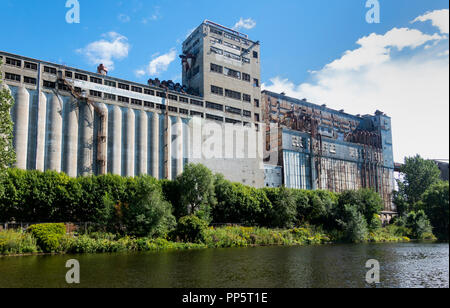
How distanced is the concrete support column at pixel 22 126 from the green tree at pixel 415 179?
8719cm

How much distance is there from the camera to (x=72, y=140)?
56.2 metres

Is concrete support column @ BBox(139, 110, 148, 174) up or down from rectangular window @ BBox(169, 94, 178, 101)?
down

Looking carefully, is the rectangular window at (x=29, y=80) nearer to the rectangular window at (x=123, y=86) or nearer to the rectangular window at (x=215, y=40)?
the rectangular window at (x=123, y=86)

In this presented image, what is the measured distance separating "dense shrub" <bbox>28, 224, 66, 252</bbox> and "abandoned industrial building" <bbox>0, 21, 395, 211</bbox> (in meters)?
19.7

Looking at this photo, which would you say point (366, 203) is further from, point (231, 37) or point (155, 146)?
point (231, 37)

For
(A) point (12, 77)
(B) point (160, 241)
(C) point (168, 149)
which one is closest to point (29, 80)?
(A) point (12, 77)

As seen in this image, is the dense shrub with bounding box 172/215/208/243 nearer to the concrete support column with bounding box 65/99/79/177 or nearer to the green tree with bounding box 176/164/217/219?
the green tree with bounding box 176/164/217/219

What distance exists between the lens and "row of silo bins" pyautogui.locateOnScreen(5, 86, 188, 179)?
5244 cm

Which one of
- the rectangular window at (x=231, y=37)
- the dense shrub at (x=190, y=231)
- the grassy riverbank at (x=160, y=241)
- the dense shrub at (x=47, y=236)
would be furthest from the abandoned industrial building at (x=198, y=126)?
the dense shrub at (x=190, y=231)

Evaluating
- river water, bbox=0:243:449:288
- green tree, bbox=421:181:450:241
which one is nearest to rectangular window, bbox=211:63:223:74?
green tree, bbox=421:181:450:241

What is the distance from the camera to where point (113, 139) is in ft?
198

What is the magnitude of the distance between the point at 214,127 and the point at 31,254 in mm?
45595

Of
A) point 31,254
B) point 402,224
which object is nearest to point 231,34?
point 402,224
